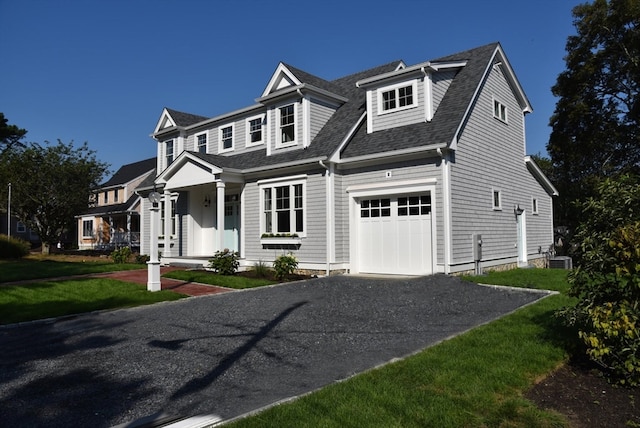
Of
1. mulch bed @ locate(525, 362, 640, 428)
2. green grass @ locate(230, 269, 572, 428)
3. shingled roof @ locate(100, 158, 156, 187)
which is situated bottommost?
mulch bed @ locate(525, 362, 640, 428)

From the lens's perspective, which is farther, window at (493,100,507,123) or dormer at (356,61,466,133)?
window at (493,100,507,123)

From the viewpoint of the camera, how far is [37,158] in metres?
30.4

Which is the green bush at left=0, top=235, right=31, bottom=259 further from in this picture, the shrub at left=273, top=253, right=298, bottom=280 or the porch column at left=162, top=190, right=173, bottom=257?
the shrub at left=273, top=253, right=298, bottom=280

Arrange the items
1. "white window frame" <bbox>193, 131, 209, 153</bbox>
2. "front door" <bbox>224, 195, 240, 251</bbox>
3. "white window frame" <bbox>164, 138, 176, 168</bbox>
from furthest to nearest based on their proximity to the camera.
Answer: "white window frame" <bbox>164, 138, 176, 168</bbox> < "white window frame" <bbox>193, 131, 209, 153</bbox> < "front door" <bbox>224, 195, 240, 251</bbox>

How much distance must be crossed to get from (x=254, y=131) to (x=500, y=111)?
946cm

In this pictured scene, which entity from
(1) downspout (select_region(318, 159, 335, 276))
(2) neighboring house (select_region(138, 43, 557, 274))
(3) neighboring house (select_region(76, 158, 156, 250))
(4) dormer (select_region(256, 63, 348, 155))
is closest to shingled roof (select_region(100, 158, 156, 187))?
(3) neighboring house (select_region(76, 158, 156, 250))

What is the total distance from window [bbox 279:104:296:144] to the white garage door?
394 cm

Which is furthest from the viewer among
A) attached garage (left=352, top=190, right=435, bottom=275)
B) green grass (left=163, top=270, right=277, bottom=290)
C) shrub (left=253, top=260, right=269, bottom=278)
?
shrub (left=253, top=260, right=269, bottom=278)

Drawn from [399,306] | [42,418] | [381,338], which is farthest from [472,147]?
[42,418]

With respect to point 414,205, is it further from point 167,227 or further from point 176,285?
point 167,227

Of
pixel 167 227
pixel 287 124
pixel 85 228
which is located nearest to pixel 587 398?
pixel 287 124

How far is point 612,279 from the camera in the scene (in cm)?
468

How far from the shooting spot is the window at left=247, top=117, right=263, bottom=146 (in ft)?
59.6

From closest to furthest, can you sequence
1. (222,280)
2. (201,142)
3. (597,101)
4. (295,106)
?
(222,280)
(295,106)
(201,142)
(597,101)
